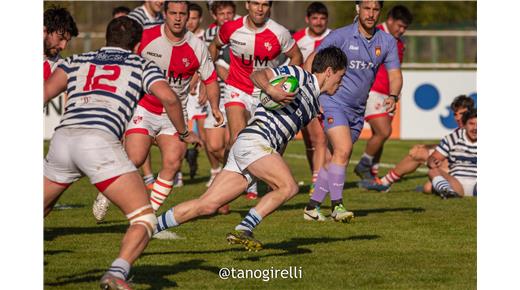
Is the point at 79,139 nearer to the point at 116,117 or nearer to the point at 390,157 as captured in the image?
the point at 116,117

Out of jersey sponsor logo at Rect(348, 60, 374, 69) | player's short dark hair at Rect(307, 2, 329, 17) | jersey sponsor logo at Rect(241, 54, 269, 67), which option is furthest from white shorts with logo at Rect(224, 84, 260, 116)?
player's short dark hair at Rect(307, 2, 329, 17)

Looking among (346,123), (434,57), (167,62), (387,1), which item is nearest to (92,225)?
(167,62)

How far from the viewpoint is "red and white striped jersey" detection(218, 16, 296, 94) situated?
50.4 feet

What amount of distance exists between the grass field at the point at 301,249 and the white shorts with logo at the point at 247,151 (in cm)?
88

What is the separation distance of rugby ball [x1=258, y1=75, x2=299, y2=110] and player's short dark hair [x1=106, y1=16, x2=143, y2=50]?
1.81 m

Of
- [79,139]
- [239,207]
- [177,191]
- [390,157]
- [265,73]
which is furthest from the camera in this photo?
[390,157]

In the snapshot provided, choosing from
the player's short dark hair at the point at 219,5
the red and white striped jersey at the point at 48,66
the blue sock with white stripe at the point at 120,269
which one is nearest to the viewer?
the blue sock with white stripe at the point at 120,269

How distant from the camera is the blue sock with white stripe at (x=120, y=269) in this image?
8711mm

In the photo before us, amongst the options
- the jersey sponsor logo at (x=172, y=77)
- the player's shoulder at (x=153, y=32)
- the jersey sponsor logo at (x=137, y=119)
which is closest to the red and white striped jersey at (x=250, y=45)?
the jersey sponsor logo at (x=172, y=77)

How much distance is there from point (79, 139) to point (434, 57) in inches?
1233

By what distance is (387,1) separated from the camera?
4697 cm

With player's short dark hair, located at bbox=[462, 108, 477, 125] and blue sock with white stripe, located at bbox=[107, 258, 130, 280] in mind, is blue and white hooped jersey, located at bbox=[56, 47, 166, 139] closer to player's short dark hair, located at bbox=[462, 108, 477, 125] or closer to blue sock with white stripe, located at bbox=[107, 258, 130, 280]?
blue sock with white stripe, located at bbox=[107, 258, 130, 280]

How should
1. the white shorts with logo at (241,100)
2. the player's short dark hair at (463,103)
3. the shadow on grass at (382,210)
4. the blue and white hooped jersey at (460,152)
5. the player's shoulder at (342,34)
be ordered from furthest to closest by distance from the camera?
1. the player's short dark hair at (463,103)
2. the blue and white hooped jersey at (460,152)
3. the white shorts with logo at (241,100)
4. the shadow on grass at (382,210)
5. the player's shoulder at (342,34)

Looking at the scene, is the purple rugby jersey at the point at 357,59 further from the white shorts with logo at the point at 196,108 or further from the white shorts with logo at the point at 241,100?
the white shorts with logo at the point at 196,108
